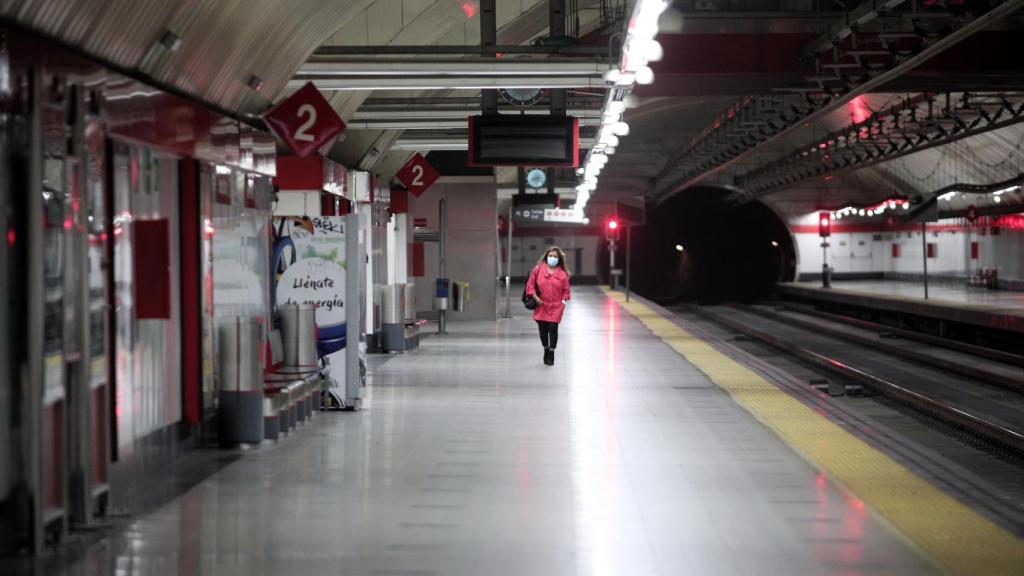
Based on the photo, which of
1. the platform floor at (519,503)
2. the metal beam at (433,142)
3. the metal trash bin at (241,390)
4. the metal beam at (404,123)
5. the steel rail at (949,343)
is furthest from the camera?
the steel rail at (949,343)

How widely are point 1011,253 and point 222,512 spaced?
4034 cm

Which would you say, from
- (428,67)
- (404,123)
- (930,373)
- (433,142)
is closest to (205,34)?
(428,67)

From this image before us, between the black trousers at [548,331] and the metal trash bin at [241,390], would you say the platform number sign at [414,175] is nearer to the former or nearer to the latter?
the black trousers at [548,331]

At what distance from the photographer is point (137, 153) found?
8.28 meters

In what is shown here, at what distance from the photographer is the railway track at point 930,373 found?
586 inches

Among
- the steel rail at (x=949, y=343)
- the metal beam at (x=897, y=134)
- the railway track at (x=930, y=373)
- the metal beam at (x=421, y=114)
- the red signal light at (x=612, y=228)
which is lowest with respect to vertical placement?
the railway track at (x=930, y=373)

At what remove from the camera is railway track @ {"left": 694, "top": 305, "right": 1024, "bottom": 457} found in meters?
14.9

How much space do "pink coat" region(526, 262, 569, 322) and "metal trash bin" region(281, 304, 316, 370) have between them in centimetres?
567

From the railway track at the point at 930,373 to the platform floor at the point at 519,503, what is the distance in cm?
366

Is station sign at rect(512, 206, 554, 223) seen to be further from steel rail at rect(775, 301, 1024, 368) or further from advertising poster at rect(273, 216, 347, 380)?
advertising poster at rect(273, 216, 347, 380)

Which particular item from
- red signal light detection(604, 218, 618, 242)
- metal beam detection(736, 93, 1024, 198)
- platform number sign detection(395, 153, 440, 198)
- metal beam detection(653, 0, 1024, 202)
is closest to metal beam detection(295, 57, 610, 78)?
metal beam detection(653, 0, 1024, 202)

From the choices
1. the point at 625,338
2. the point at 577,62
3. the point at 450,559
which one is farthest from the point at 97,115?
the point at 625,338

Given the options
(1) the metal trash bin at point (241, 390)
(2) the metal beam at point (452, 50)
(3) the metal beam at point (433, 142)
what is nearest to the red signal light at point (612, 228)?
(3) the metal beam at point (433, 142)

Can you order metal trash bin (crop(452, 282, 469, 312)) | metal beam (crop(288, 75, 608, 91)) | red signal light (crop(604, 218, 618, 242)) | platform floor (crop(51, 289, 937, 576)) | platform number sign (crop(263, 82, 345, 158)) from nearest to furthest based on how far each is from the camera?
platform floor (crop(51, 289, 937, 576)) < platform number sign (crop(263, 82, 345, 158)) < metal beam (crop(288, 75, 608, 91)) < metal trash bin (crop(452, 282, 469, 312)) < red signal light (crop(604, 218, 618, 242))
